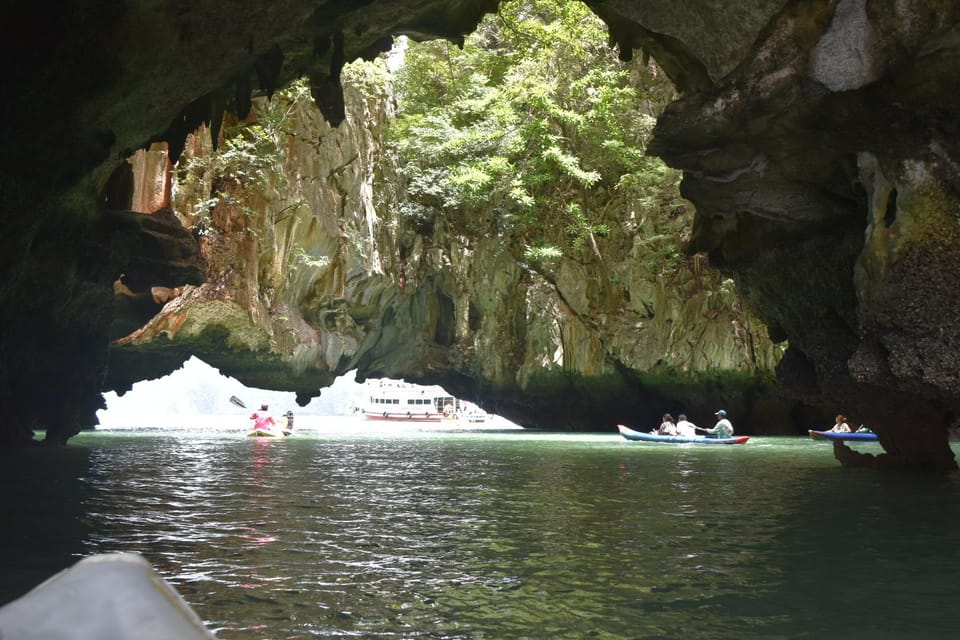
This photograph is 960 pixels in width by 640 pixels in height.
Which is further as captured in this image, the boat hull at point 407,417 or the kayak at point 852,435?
the boat hull at point 407,417

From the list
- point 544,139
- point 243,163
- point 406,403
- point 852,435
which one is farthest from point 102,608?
point 406,403

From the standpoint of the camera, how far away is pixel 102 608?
4.01ft

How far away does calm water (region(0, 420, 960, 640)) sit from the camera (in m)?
3.81

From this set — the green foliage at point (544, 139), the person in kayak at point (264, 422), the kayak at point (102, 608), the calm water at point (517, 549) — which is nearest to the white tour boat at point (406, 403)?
the green foliage at point (544, 139)

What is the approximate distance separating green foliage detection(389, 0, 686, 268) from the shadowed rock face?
13.5 metres

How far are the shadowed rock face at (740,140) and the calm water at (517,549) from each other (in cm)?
229

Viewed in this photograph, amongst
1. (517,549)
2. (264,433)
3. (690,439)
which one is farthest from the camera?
(264,433)

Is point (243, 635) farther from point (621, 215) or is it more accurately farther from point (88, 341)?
point (621, 215)

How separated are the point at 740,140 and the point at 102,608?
10205 millimetres

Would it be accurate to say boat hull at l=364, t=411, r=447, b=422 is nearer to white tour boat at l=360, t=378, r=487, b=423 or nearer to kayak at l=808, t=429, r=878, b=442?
white tour boat at l=360, t=378, r=487, b=423

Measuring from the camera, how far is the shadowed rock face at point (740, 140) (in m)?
8.18

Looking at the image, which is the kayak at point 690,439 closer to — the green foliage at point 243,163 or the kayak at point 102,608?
the green foliage at point 243,163

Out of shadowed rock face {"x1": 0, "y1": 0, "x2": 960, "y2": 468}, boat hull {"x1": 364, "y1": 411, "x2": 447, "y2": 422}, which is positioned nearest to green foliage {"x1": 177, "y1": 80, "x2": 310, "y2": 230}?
shadowed rock face {"x1": 0, "y1": 0, "x2": 960, "y2": 468}

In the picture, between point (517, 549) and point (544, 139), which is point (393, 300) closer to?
point (544, 139)
